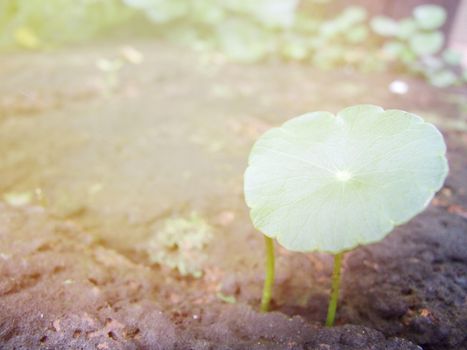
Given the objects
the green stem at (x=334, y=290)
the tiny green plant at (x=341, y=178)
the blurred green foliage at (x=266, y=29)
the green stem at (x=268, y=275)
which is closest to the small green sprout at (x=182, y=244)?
the green stem at (x=268, y=275)

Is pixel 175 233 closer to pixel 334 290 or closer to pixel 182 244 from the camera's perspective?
pixel 182 244

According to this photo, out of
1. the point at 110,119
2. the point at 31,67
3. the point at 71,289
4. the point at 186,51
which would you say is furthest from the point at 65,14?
the point at 71,289

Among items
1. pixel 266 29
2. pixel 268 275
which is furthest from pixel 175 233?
pixel 266 29

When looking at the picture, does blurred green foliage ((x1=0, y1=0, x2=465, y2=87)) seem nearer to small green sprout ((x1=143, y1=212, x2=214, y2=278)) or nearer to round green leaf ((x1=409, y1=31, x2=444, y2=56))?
round green leaf ((x1=409, y1=31, x2=444, y2=56))

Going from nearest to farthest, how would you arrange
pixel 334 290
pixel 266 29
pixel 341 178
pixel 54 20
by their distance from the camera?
1. pixel 341 178
2. pixel 334 290
3. pixel 54 20
4. pixel 266 29

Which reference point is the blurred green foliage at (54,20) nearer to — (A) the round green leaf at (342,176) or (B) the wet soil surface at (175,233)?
(B) the wet soil surface at (175,233)
